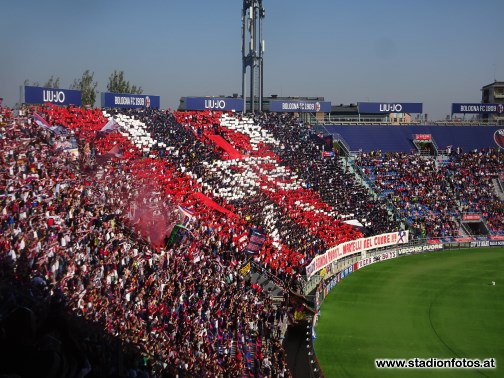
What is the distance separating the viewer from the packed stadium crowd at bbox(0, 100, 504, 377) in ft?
53.5

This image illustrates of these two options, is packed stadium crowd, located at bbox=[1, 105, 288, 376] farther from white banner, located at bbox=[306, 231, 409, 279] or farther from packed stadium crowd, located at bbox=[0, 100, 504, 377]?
white banner, located at bbox=[306, 231, 409, 279]

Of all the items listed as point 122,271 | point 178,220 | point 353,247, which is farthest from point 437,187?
point 122,271

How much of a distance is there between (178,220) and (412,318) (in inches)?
510

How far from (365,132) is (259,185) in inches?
987

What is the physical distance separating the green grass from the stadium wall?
21.9 metres

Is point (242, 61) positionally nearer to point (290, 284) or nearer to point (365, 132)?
point (365, 132)

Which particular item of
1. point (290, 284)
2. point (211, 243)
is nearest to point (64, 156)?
point (211, 243)

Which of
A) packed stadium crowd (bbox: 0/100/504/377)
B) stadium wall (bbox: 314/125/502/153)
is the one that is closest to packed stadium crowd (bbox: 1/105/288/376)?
packed stadium crowd (bbox: 0/100/504/377)

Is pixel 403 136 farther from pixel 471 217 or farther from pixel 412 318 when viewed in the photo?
pixel 412 318

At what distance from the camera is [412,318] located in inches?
1155

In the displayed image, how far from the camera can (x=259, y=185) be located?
140 feet

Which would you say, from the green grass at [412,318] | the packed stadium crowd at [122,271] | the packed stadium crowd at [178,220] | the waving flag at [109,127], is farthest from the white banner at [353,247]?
the waving flag at [109,127]

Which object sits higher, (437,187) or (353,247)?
(437,187)

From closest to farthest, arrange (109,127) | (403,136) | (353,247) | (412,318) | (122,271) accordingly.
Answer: (122,271), (412,318), (109,127), (353,247), (403,136)
